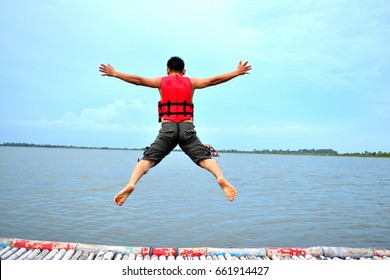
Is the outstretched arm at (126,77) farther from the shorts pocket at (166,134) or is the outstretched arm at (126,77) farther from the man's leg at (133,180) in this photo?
the man's leg at (133,180)

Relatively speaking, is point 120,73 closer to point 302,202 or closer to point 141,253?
point 141,253

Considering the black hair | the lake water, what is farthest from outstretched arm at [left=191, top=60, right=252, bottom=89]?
the lake water

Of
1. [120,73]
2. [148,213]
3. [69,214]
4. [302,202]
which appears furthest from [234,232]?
[120,73]

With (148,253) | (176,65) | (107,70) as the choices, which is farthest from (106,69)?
(148,253)

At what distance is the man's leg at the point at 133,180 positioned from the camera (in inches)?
250

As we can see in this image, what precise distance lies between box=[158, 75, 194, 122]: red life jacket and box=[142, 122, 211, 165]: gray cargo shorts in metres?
0.13

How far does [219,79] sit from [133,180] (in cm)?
218

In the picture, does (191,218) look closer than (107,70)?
No

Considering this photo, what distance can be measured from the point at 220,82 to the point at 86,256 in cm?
707

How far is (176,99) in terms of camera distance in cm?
631

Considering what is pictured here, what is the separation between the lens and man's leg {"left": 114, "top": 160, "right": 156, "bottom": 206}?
20.8ft

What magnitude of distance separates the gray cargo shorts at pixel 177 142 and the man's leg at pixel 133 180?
4.4 inches

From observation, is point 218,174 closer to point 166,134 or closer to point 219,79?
point 166,134

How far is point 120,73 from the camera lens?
636 centimetres
